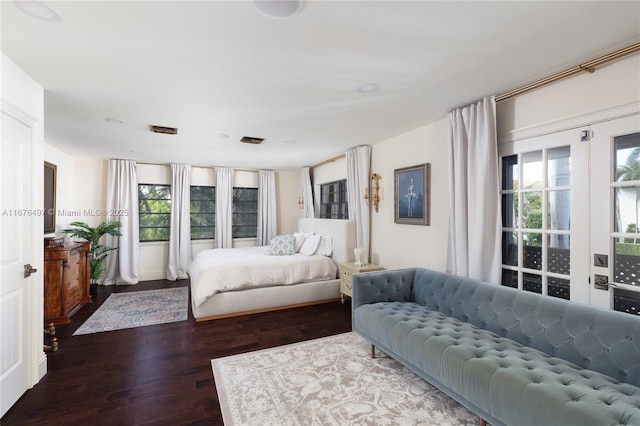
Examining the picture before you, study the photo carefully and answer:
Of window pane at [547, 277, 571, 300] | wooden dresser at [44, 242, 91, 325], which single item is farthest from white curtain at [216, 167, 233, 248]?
window pane at [547, 277, 571, 300]

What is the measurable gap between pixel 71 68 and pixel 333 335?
339 cm

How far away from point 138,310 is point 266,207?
3538 millimetres

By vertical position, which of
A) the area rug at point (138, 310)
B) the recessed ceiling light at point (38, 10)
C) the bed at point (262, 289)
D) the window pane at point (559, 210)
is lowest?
the area rug at point (138, 310)

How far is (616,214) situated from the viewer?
6.63ft

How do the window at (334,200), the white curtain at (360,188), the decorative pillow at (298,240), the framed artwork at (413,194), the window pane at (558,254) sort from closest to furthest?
1. the window pane at (558,254)
2. the framed artwork at (413,194)
3. the white curtain at (360,188)
4. the decorative pillow at (298,240)
5. the window at (334,200)

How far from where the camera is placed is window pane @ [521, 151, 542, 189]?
251cm

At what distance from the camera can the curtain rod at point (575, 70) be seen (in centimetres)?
188

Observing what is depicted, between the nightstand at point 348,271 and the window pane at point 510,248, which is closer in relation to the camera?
the window pane at point 510,248

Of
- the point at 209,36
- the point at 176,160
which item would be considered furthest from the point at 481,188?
the point at 176,160

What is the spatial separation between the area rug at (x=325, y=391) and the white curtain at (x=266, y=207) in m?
4.27

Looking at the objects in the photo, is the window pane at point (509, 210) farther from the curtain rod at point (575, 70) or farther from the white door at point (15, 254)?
the white door at point (15, 254)

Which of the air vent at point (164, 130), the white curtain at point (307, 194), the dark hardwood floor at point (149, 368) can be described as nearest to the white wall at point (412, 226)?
the dark hardwood floor at point (149, 368)

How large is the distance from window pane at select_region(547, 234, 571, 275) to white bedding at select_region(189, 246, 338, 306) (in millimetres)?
2925

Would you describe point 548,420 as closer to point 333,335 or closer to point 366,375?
point 366,375
